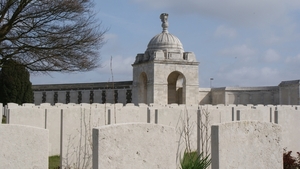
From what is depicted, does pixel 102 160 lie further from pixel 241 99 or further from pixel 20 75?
pixel 241 99

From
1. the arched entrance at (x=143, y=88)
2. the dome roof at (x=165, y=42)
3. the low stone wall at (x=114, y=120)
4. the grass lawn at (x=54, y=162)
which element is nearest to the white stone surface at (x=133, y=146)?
the low stone wall at (x=114, y=120)

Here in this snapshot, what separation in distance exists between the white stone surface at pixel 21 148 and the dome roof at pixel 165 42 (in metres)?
27.3

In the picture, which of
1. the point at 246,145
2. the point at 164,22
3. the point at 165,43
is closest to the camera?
the point at 246,145

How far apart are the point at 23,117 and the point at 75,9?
673cm

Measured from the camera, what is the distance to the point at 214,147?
414cm

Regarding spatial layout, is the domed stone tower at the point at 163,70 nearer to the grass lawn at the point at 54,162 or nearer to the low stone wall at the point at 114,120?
the low stone wall at the point at 114,120

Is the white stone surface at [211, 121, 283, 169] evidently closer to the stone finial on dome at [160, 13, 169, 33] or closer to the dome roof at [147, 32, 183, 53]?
the dome roof at [147, 32, 183, 53]

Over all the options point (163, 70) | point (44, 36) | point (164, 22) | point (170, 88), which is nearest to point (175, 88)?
point (170, 88)

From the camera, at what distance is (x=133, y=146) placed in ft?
12.8

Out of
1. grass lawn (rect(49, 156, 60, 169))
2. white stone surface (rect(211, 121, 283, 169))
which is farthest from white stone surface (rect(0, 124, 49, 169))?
grass lawn (rect(49, 156, 60, 169))

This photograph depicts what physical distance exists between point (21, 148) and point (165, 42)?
1094 inches

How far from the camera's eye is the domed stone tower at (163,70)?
29500 millimetres

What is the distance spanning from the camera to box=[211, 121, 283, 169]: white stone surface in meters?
4.13

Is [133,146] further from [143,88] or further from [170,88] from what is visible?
[170,88]
